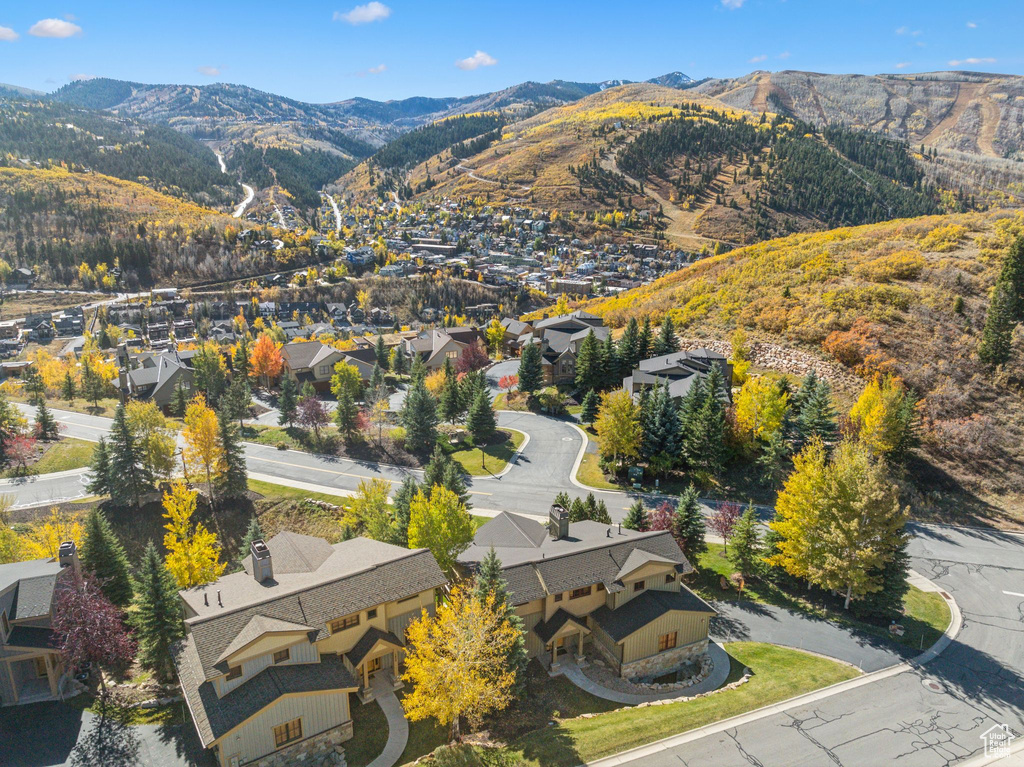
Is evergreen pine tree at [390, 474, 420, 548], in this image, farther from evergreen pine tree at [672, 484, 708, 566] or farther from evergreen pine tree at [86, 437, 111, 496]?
evergreen pine tree at [86, 437, 111, 496]

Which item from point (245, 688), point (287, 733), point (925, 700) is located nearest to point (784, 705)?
point (925, 700)

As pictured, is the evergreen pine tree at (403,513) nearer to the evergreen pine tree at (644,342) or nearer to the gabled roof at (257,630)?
the gabled roof at (257,630)

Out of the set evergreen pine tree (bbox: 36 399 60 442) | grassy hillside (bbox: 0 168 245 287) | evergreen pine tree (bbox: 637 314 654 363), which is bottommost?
evergreen pine tree (bbox: 36 399 60 442)

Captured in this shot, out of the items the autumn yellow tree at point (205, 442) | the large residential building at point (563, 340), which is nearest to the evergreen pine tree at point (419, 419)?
the autumn yellow tree at point (205, 442)

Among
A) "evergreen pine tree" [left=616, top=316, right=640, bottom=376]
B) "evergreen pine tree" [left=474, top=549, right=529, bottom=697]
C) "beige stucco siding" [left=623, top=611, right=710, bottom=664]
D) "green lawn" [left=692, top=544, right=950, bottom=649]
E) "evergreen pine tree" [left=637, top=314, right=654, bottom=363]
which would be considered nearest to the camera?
"evergreen pine tree" [left=474, top=549, right=529, bottom=697]

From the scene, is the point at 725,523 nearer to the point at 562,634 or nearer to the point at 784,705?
the point at 784,705

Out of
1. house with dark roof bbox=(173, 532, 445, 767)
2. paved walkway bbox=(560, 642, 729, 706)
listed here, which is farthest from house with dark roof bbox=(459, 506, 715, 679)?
house with dark roof bbox=(173, 532, 445, 767)

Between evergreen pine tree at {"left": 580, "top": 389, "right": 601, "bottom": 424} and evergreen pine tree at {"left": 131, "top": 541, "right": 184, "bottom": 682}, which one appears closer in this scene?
evergreen pine tree at {"left": 131, "top": 541, "right": 184, "bottom": 682}
